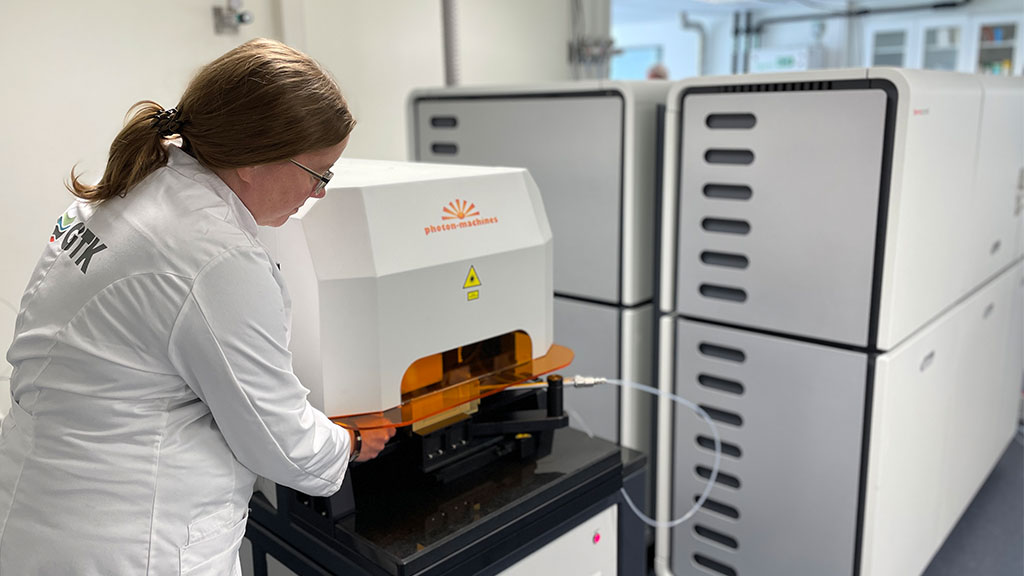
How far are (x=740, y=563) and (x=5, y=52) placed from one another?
193cm

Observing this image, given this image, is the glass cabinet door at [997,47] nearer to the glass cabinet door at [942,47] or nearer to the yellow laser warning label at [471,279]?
the glass cabinet door at [942,47]

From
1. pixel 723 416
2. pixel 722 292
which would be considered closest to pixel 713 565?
pixel 723 416

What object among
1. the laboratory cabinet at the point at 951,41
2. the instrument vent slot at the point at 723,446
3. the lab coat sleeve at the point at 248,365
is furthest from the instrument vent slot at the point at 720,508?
the laboratory cabinet at the point at 951,41

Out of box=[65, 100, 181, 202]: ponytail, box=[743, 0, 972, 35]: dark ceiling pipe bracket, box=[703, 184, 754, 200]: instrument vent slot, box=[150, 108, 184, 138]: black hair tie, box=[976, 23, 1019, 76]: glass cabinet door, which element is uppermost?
box=[743, 0, 972, 35]: dark ceiling pipe bracket

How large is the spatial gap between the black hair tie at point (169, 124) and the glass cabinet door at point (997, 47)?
22.8 feet

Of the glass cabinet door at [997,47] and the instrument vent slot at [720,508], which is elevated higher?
the glass cabinet door at [997,47]

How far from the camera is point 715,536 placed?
1.82m

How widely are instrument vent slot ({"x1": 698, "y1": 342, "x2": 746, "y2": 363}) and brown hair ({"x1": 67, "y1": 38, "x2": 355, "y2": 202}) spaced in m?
1.10

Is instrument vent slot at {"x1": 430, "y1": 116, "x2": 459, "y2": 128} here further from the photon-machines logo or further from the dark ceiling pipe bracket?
the dark ceiling pipe bracket

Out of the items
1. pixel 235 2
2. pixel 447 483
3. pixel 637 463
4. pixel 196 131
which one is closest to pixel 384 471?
pixel 447 483

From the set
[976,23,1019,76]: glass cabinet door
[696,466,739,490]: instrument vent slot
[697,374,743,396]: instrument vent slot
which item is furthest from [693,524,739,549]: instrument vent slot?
[976,23,1019,76]: glass cabinet door

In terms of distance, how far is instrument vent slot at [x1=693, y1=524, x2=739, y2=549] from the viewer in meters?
1.78

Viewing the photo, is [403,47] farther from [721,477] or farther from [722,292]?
[721,477]

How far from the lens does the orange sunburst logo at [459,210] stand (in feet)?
3.29
